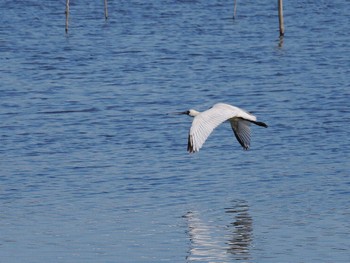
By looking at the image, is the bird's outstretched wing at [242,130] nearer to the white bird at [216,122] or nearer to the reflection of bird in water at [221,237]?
the white bird at [216,122]

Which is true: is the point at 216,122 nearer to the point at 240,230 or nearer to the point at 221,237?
the point at 240,230

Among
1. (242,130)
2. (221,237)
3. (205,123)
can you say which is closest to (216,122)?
(205,123)

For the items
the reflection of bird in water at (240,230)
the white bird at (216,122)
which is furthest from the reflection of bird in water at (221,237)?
the white bird at (216,122)

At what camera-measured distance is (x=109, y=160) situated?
18781 mm

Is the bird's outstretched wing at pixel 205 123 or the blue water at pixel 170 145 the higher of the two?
the bird's outstretched wing at pixel 205 123

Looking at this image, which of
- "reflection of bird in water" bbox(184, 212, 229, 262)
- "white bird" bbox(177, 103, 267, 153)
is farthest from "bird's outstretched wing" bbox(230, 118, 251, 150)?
"reflection of bird in water" bbox(184, 212, 229, 262)

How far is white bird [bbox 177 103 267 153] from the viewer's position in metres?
13.9

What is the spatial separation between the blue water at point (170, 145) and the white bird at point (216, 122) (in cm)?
87

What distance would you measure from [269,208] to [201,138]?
172 centimetres

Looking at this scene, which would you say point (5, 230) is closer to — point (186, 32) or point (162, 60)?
point (162, 60)

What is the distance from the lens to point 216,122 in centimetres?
1477

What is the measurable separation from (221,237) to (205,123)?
1684 mm

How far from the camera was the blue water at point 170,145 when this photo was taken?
13.5m

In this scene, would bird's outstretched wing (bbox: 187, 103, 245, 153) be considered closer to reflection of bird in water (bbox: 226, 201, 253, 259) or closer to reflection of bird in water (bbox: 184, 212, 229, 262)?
reflection of bird in water (bbox: 184, 212, 229, 262)
